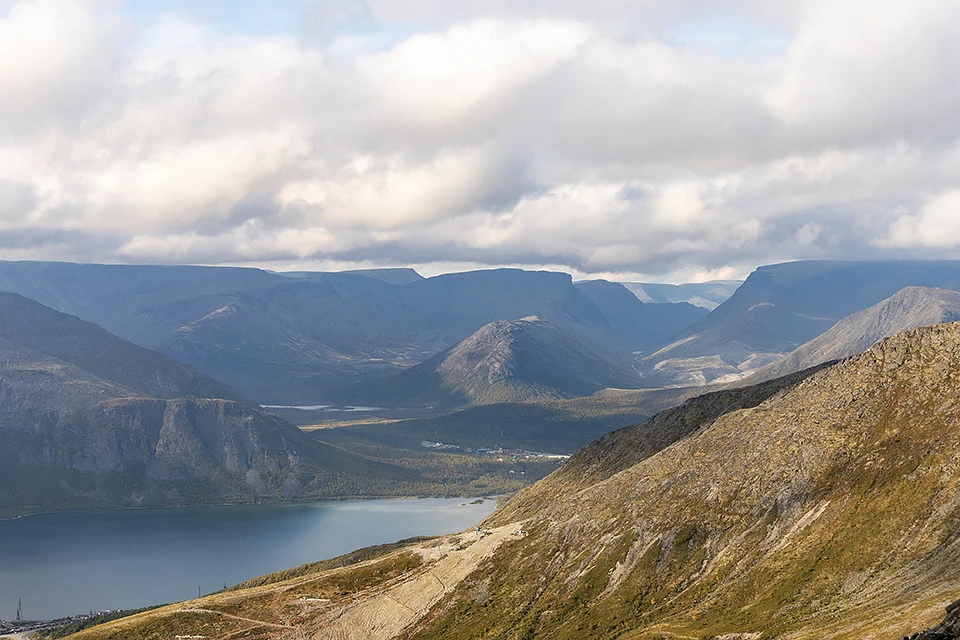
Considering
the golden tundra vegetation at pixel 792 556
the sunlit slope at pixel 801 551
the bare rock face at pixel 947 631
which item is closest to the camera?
the bare rock face at pixel 947 631

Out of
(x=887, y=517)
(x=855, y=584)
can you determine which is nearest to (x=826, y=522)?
(x=887, y=517)

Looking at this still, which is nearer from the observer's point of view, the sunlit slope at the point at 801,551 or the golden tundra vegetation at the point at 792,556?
the golden tundra vegetation at the point at 792,556

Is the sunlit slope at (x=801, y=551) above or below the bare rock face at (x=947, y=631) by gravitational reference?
below

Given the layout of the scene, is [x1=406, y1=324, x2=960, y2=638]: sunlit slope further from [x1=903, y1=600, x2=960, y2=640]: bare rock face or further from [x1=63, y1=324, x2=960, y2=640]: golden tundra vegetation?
[x1=903, y1=600, x2=960, y2=640]: bare rock face

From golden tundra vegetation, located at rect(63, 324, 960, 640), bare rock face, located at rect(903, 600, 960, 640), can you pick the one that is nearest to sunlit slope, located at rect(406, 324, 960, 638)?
golden tundra vegetation, located at rect(63, 324, 960, 640)

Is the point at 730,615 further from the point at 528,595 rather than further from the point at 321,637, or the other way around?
the point at 321,637

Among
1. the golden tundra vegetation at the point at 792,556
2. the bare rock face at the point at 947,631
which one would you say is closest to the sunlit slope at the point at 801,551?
the golden tundra vegetation at the point at 792,556

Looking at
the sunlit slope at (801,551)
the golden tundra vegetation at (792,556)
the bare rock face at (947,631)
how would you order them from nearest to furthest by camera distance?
the bare rock face at (947,631) < the golden tundra vegetation at (792,556) < the sunlit slope at (801,551)

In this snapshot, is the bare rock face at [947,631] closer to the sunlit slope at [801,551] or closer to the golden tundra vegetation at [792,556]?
the golden tundra vegetation at [792,556]

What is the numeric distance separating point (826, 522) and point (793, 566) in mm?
14675

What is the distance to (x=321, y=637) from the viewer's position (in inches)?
7623

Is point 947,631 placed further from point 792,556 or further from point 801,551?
point 801,551

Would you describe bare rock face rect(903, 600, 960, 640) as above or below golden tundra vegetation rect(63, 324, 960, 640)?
above

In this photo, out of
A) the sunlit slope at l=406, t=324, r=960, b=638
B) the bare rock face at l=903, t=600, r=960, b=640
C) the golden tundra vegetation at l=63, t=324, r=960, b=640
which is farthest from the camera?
the sunlit slope at l=406, t=324, r=960, b=638
